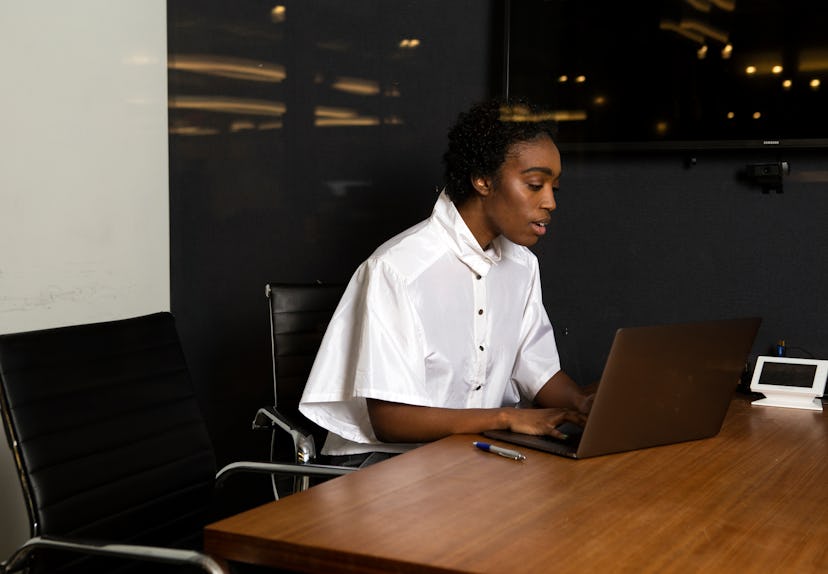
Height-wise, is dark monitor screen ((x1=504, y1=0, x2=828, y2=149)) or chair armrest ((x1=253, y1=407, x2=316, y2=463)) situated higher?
dark monitor screen ((x1=504, y1=0, x2=828, y2=149))

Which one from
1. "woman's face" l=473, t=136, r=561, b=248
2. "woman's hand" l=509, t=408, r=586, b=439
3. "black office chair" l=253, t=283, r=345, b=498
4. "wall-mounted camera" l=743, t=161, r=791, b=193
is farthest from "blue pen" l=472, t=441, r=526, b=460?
"wall-mounted camera" l=743, t=161, r=791, b=193

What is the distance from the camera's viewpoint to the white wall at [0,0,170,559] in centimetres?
277

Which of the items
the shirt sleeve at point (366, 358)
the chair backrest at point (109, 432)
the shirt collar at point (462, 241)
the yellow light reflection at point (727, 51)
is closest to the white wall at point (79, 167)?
the chair backrest at point (109, 432)

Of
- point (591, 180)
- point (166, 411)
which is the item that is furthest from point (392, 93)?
point (166, 411)

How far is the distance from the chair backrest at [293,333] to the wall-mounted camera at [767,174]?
1.29 metres

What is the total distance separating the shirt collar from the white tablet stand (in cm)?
76

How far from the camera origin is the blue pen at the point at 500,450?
1.67m

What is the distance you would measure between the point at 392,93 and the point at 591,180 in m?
0.81

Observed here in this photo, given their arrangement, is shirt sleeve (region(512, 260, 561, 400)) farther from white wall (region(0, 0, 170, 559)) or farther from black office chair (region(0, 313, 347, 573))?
white wall (region(0, 0, 170, 559))

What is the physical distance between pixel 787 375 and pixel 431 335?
0.94 m

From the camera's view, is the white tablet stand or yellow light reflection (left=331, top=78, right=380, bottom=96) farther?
yellow light reflection (left=331, top=78, right=380, bottom=96)

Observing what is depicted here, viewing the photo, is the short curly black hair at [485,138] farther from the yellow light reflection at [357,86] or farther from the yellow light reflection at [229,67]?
the yellow light reflection at [229,67]

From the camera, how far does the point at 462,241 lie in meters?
2.27

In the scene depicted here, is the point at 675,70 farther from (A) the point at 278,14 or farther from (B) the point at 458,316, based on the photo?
(A) the point at 278,14
